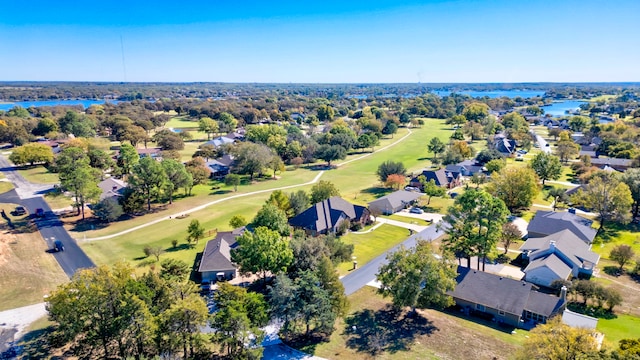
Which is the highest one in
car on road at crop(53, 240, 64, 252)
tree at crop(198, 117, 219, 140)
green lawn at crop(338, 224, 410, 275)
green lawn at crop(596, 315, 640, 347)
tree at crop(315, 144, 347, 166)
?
tree at crop(198, 117, 219, 140)

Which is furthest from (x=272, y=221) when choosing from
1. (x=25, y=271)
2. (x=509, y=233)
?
(x=509, y=233)

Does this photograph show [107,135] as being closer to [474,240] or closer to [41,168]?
[41,168]

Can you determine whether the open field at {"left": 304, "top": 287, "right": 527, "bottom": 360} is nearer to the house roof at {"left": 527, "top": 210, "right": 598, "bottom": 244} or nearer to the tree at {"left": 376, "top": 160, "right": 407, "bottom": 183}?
the house roof at {"left": 527, "top": 210, "right": 598, "bottom": 244}

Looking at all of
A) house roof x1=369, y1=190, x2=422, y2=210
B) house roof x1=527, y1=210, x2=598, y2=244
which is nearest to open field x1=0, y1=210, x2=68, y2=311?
house roof x1=369, y1=190, x2=422, y2=210

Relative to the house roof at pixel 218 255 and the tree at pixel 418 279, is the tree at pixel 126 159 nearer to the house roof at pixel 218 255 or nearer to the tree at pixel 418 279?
the house roof at pixel 218 255

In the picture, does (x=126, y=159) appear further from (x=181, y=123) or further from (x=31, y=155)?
(x=181, y=123)

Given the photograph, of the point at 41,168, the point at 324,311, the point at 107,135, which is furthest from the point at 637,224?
the point at 107,135
